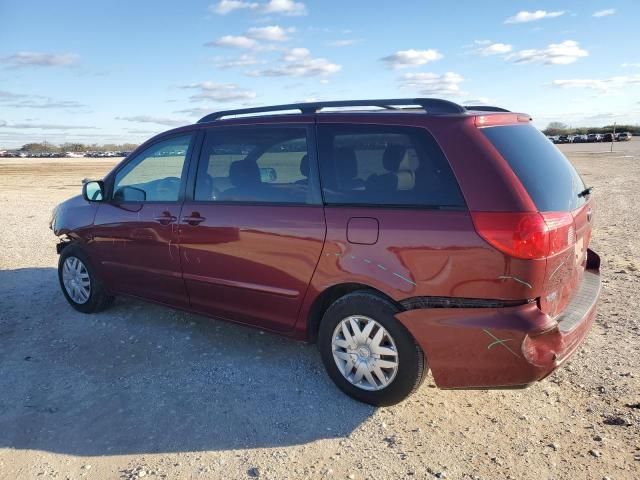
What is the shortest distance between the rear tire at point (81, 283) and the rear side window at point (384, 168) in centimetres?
292

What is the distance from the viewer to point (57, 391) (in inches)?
151

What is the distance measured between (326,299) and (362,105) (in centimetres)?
137

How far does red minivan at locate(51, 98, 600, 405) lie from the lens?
3.00m

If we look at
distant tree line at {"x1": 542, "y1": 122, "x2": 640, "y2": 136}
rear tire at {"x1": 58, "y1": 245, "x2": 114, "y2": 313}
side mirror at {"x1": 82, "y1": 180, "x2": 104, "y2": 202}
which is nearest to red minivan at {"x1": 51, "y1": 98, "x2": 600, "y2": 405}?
side mirror at {"x1": 82, "y1": 180, "x2": 104, "y2": 202}

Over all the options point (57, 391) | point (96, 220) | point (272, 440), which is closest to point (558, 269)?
point (272, 440)

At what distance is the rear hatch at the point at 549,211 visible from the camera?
2.94 meters

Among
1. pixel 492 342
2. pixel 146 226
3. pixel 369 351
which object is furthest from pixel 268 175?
pixel 492 342

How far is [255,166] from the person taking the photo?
4.08m

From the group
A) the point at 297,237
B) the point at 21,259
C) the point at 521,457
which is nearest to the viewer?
the point at 521,457

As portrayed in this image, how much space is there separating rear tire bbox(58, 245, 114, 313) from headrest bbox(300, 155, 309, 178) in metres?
2.67

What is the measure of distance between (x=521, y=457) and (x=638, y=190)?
16.0 metres

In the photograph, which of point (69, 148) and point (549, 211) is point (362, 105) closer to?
point (549, 211)

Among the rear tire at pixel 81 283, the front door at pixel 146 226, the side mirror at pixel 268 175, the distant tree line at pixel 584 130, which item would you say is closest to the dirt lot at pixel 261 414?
the rear tire at pixel 81 283

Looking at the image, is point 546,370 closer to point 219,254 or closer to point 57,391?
point 219,254
